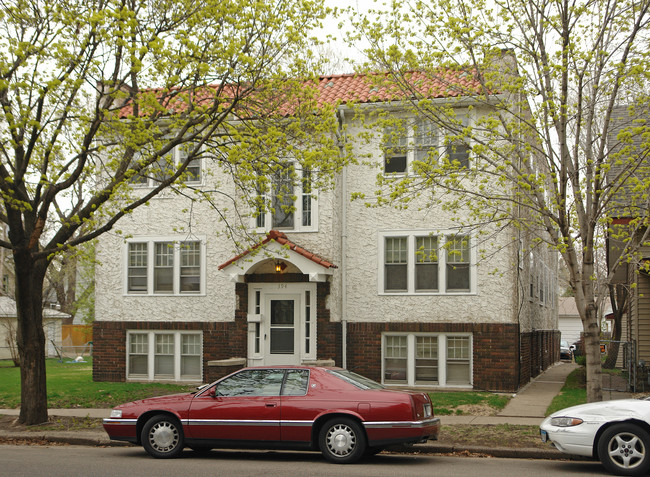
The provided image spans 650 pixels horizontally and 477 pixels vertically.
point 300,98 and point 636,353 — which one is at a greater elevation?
point 300,98

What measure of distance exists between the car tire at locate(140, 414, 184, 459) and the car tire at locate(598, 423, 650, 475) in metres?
5.62

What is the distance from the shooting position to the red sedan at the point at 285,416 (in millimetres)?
9945

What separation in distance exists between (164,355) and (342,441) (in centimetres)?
1180

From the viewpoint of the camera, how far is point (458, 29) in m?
12.2

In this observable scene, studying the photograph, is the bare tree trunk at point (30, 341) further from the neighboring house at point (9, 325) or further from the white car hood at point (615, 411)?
the neighboring house at point (9, 325)

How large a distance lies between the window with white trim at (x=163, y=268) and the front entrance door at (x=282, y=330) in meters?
2.22

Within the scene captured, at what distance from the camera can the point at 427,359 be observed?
746 inches

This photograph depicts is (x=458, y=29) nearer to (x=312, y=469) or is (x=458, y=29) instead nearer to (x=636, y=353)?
(x=312, y=469)

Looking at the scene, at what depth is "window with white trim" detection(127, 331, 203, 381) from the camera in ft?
67.6

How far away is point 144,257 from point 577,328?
47112 mm

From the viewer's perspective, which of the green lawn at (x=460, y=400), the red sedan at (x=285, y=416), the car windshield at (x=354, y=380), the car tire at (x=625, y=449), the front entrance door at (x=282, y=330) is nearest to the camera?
the car tire at (x=625, y=449)

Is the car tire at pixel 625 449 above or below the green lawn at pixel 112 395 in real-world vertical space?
above

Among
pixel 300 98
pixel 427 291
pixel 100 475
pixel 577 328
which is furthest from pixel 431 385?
pixel 577 328

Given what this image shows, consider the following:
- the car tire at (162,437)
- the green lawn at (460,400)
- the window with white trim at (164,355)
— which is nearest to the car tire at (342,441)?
the car tire at (162,437)
